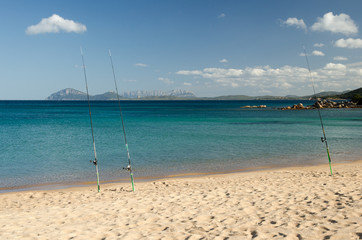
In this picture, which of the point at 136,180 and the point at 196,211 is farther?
the point at 136,180

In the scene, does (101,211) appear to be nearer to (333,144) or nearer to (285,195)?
(285,195)

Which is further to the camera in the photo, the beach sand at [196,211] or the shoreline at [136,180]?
the shoreline at [136,180]

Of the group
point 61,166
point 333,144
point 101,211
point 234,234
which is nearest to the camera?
point 234,234

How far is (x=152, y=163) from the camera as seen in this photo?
53.0 ft

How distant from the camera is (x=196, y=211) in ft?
23.8

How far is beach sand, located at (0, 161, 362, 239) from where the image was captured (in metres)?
5.75

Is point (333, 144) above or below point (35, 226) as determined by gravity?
below

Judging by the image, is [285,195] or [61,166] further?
[61,166]

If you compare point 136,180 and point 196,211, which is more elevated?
point 196,211

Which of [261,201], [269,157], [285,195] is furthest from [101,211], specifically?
[269,157]

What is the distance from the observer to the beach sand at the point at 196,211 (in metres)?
5.75

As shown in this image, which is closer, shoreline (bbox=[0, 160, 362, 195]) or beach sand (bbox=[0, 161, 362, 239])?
beach sand (bbox=[0, 161, 362, 239])

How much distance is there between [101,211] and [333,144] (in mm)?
20365

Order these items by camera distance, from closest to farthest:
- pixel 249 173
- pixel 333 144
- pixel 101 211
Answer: pixel 101 211 → pixel 249 173 → pixel 333 144
